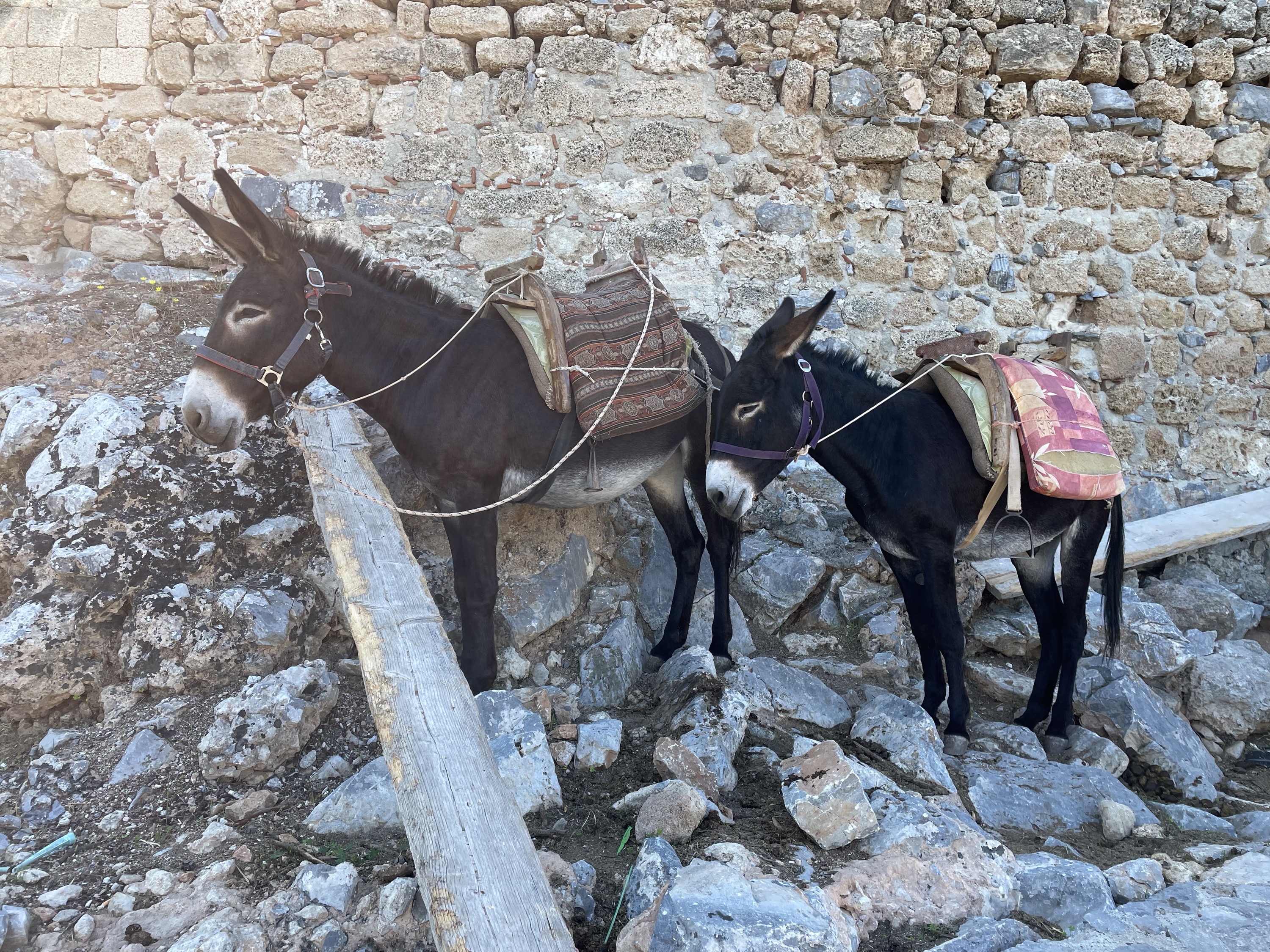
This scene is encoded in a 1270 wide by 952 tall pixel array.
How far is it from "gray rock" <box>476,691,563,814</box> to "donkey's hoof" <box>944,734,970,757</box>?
67.0 inches

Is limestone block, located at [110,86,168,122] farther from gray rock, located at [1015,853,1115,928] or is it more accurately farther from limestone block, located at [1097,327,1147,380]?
limestone block, located at [1097,327,1147,380]

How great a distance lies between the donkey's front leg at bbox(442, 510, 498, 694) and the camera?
305 cm

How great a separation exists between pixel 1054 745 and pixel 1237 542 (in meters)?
2.84

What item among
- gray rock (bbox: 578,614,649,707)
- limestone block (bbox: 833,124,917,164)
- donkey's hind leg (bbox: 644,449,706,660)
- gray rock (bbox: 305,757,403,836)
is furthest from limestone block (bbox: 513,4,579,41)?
gray rock (bbox: 305,757,403,836)

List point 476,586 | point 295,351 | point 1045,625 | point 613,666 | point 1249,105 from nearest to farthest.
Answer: point 295,351
point 476,586
point 613,666
point 1045,625
point 1249,105

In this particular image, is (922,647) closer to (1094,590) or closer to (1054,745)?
(1054,745)

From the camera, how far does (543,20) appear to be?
4.62 metres

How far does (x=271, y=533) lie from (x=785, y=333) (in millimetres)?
2399

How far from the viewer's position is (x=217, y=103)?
15.7 ft

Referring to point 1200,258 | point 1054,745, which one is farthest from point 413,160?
point 1200,258

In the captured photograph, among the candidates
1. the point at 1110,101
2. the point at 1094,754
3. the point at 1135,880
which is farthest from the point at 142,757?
the point at 1110,101

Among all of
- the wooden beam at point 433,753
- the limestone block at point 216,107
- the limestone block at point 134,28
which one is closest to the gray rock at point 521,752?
the wooden beam at point 433,753

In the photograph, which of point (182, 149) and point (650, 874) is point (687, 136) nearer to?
point (182, 149)

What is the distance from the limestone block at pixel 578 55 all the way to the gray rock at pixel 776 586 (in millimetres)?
3159
